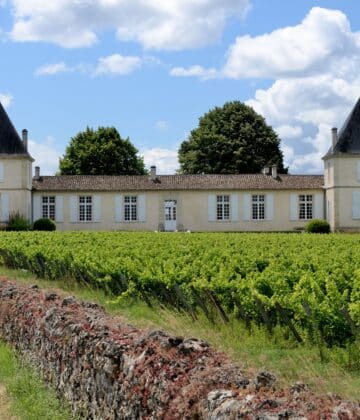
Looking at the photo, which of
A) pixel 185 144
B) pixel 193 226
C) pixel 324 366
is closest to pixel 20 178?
pixel 193 226

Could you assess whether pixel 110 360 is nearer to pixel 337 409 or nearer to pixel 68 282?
pixel 337 409

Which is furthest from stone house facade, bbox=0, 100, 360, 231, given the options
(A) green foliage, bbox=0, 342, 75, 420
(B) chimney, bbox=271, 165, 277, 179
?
(A) green foliage, bbox=0, 342, 75, 420

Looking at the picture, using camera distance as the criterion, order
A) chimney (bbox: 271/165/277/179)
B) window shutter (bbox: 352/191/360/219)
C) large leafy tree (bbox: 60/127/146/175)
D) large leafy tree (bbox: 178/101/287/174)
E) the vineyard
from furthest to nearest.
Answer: large leafy tree (bbox: 60/127/146/175) → large leafy tree (bbox: 178/101/287/174) → chimney (bbox: 271/165/277/179) → window shutter (bbox: 352/191/360/219) → the vineyard

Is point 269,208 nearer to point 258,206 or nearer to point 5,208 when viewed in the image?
point 258,206

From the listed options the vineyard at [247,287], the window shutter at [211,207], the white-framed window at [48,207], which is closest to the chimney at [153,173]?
the window shutter at [211,207]

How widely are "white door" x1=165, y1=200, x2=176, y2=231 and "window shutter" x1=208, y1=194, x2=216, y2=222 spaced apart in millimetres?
1931

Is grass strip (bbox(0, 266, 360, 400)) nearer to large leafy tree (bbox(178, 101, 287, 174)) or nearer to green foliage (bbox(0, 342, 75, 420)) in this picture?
green foliage (bbox(0, 342, 75, 420))

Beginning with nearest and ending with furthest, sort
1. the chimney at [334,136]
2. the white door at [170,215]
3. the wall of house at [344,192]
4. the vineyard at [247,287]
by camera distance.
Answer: the vineyard at [247,287], the wall of house at [344,192], the white door at [170,215], the chimney at [334,136]

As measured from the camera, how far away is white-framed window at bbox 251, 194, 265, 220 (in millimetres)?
37062

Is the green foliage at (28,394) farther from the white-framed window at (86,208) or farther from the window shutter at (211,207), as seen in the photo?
the window shutter at (211,207)

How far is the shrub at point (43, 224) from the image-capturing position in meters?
34.5

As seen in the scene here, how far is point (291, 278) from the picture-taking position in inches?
326

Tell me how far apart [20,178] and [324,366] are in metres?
32.1

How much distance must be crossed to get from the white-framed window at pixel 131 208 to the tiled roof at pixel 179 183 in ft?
1.95
